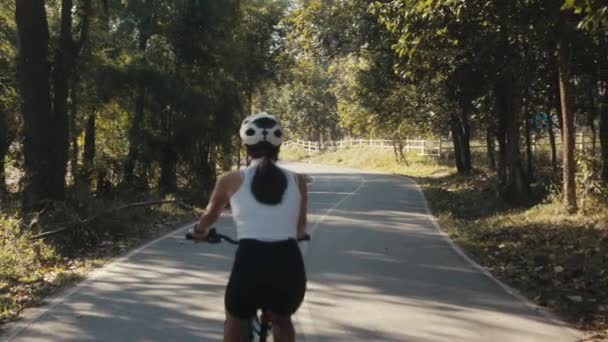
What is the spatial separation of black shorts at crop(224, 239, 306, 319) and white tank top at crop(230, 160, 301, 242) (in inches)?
1.8

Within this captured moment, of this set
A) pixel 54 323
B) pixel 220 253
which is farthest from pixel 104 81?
pixel 54 323

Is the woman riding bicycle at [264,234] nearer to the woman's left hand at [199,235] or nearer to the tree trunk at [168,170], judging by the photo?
the woman's left hand at [199,235]

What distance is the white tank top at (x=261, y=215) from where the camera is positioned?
12.6 ft

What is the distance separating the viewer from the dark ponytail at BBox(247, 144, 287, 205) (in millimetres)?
3891

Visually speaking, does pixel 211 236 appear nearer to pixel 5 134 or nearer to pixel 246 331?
pixel 246 331

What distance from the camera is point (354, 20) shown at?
21047mm

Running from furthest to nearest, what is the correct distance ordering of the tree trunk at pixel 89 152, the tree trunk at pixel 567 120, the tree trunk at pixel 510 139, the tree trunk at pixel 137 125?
the tree trunk at pixel 89 152 < the tree trunk at pixel 137 125 < the tree trunk at pixel 510 139 < the tree trunk at pixel 567 120

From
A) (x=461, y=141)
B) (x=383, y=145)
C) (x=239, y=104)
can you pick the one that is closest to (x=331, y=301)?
(x=239, y=104)

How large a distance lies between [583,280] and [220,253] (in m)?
5.67

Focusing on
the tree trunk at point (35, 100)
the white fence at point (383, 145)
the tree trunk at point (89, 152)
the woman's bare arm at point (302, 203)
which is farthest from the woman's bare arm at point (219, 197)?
the white fence at point (383, 145)

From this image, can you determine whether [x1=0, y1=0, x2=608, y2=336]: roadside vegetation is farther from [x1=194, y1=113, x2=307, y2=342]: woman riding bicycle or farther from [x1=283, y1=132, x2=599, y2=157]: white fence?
[x1=283, y1=132, x2=599, y2=157]: white fence

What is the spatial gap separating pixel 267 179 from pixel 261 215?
21 cm

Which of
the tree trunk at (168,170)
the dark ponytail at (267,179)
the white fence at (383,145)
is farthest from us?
the white fence at (383,145)

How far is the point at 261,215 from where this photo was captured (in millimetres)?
3867
